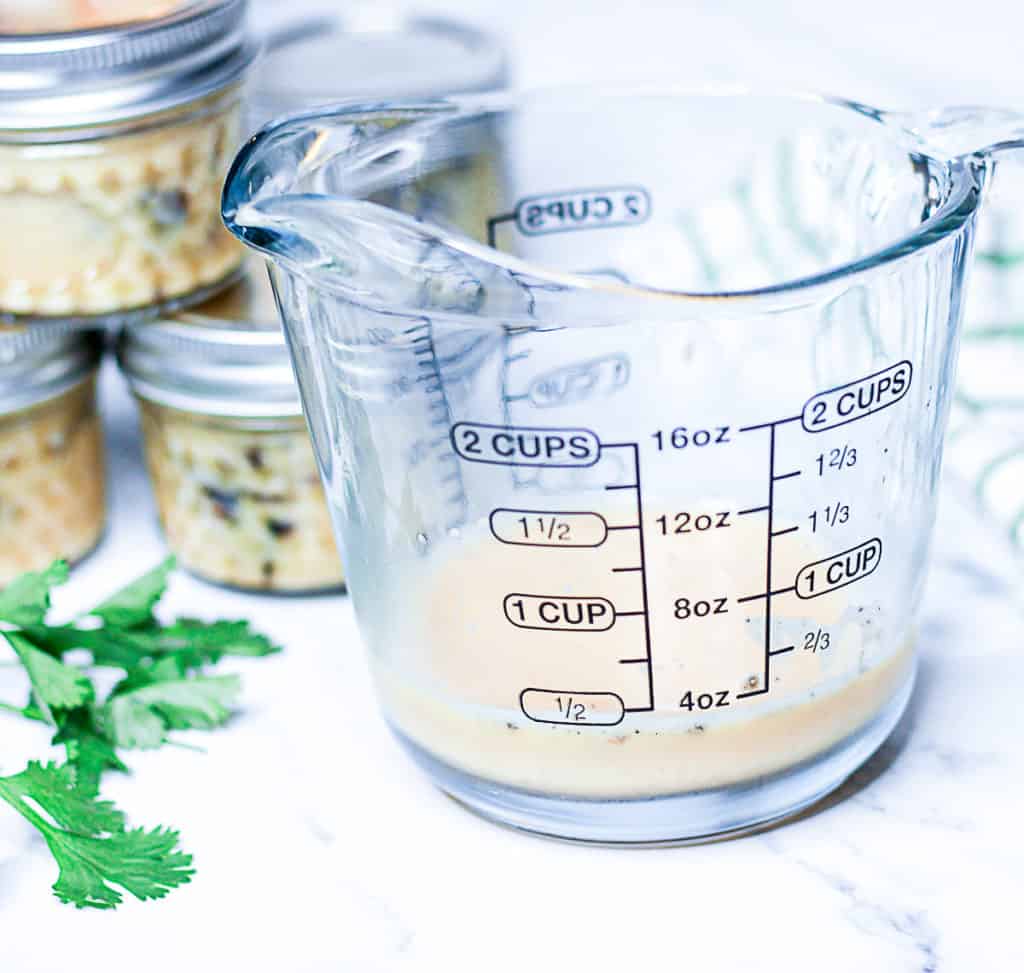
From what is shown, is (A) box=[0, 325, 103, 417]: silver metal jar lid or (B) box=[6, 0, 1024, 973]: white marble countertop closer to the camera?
(B) box=[6, 0, 1024, 973]: white marble countertop

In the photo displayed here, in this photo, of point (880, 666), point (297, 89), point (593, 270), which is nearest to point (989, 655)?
point (880, 666)

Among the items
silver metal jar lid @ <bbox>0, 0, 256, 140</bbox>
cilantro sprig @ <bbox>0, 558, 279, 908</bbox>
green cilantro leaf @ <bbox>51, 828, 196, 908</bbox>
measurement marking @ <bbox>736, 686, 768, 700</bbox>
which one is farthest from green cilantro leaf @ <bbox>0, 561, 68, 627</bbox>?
measurement marking @ <bbox>736, 686, 768, 700</bbox>

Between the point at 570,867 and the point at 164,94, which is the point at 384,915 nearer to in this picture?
the point at 570,867

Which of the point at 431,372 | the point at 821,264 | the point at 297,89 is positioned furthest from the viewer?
the point at 297,89

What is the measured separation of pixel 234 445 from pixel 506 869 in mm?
313

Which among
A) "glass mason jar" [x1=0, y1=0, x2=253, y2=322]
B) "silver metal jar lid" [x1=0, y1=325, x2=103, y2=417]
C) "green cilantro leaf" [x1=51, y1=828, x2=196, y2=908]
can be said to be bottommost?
"green cilantro leaf" [x1=51, y1=828, x2=196, y2=908]

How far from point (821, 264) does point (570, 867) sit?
0.31 metres

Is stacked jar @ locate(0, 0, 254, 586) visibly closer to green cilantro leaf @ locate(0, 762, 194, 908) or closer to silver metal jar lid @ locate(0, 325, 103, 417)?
silver metal jar lid @ locate(0, 325, 103, 417)

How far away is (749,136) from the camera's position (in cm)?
79

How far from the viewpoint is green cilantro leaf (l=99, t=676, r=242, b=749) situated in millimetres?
778

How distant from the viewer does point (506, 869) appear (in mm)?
686

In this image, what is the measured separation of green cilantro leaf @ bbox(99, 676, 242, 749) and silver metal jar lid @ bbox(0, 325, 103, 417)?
209 millimetres

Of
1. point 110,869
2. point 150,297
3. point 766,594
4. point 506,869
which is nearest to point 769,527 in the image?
point 766,594

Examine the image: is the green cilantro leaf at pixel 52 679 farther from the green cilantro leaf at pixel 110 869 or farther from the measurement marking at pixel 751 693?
the measurement marking at pixel 751 693
